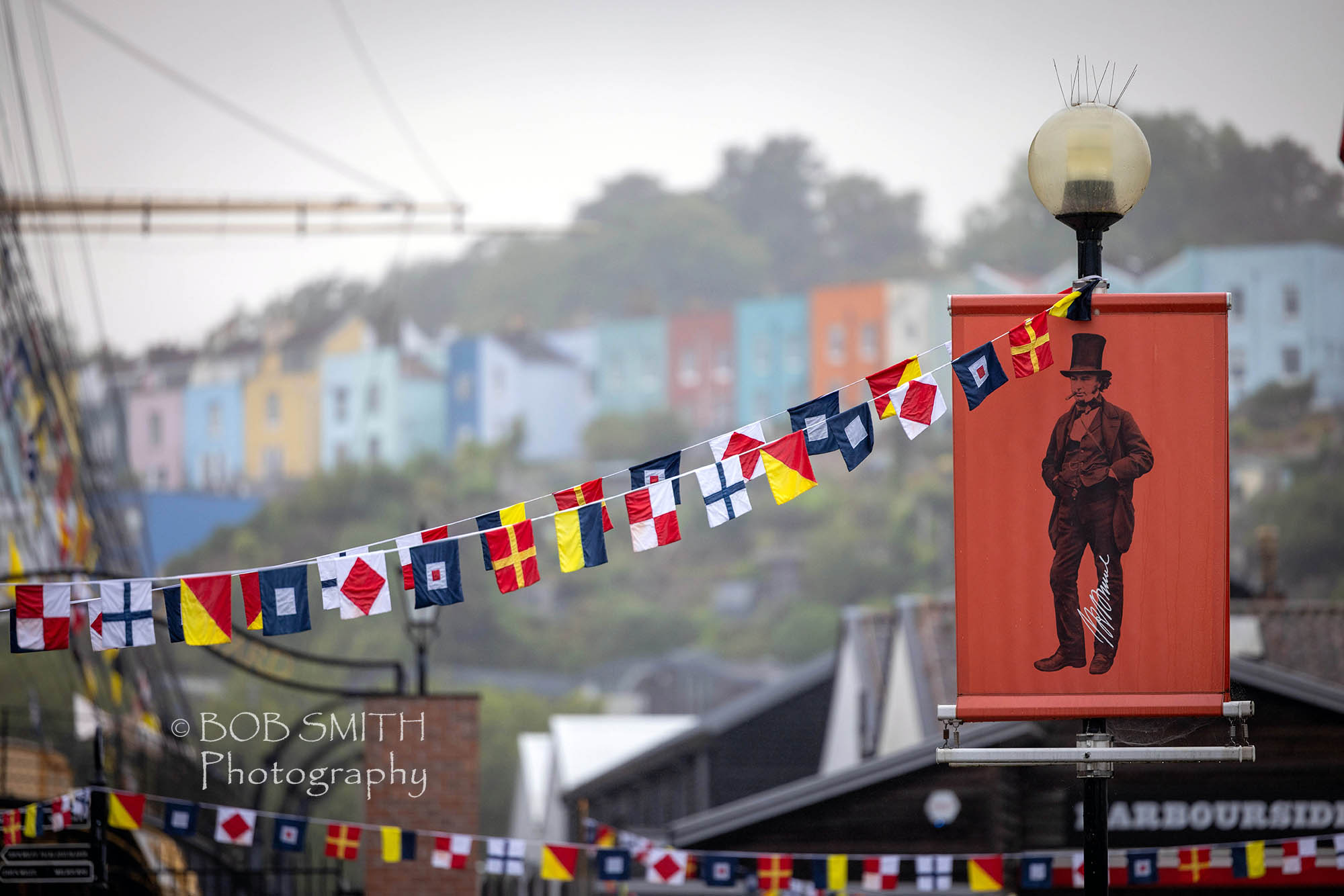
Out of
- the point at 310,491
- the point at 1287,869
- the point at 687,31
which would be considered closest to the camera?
the point at 1287,869

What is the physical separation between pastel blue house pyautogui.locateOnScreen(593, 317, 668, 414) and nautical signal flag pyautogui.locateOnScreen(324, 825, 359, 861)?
98.7 metres

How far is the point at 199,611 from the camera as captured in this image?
7570mm

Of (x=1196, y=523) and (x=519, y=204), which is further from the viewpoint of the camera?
(x=519, y=204)

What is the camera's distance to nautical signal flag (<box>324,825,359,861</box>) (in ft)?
34.1

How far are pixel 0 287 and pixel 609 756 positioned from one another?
45.2ft

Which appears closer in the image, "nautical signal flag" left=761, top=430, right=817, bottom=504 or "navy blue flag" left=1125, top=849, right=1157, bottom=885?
"nautical signal flag" left=761, top=430, right=817, bottom=504

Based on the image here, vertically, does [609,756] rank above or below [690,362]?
below

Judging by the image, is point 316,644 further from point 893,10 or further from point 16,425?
point 893,10

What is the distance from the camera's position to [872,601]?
92.6m

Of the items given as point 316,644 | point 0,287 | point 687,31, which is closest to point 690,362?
point 316,644

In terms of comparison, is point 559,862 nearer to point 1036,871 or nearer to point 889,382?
Answer: point 1036,871

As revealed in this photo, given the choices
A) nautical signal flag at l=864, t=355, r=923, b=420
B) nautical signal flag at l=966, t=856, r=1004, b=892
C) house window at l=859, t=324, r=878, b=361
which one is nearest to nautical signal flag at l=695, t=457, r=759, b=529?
nautical signal flag at l=864, t=355, r=923, b=420

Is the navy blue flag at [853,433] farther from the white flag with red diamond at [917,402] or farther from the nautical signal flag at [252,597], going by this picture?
the nautical signal flag at [252,597]

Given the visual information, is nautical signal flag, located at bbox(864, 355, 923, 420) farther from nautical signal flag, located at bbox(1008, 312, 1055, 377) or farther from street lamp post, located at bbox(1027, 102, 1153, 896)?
street lamp post, located at bbox(1027, 102, 1153, 896)
